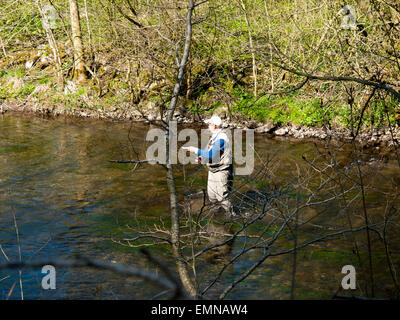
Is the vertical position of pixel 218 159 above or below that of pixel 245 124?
below

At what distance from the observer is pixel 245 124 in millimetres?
15219

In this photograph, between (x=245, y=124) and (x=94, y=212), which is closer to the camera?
(x=94, y=212)

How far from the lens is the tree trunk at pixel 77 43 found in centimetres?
1788

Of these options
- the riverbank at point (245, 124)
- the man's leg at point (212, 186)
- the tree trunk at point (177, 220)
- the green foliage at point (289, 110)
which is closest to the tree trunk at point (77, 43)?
the riverbank at point (245, 124)

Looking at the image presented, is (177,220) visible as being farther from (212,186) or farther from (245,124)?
(245,124)

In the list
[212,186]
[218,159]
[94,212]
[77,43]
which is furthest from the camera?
[77,43]

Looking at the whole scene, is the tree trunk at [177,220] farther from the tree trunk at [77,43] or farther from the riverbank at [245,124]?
the tree trunk at [77,43]

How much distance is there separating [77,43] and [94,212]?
1137cm

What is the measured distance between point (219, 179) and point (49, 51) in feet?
46.2

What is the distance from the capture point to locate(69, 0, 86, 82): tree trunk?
17.9 m

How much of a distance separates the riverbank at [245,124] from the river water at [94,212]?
665 mm

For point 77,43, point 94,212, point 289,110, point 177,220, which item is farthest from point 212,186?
point 77,43
